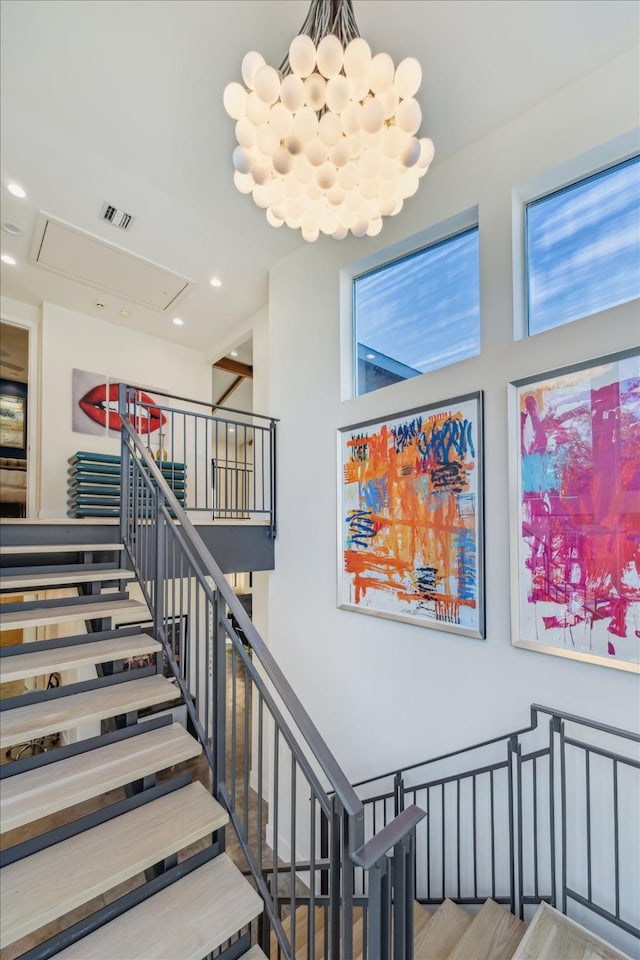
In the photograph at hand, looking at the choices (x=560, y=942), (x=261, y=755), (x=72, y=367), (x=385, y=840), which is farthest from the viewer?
(x=72, y=367)

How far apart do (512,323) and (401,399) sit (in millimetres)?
847

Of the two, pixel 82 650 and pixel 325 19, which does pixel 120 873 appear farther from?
pixel 325 19

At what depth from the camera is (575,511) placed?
6.95ft

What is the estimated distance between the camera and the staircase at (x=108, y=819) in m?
1.25

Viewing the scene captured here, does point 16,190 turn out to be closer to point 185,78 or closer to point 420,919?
point 185,78

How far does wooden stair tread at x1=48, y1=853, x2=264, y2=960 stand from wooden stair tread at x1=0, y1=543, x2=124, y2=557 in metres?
1.71

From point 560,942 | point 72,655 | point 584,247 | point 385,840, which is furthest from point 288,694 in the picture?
point 584,247

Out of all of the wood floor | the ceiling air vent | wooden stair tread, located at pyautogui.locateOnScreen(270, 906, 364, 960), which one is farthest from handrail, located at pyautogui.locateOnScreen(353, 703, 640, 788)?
the ceiling air vent

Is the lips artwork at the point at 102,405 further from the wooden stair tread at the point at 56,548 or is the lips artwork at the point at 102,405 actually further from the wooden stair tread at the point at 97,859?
the wooden stair tread at the point at 97,859

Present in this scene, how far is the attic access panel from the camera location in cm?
375

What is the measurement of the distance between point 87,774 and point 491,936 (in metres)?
2.11

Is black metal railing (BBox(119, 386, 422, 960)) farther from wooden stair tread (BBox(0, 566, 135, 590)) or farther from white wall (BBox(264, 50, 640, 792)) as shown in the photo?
white wall (BBox(264, 50, 640, 792))

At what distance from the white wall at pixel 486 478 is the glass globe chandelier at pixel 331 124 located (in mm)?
1023

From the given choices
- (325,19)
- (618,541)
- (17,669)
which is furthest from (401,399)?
(17,669)
